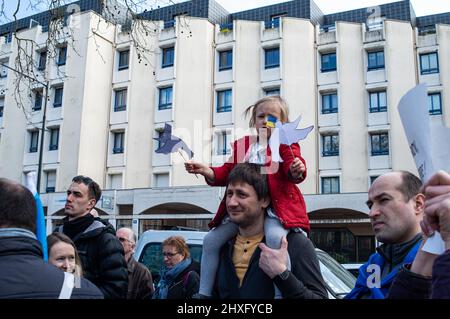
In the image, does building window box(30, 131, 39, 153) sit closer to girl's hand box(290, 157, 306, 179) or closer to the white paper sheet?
girl's hand box(290, 157, 306, 179)

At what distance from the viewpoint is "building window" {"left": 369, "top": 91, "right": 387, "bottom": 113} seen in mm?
27672

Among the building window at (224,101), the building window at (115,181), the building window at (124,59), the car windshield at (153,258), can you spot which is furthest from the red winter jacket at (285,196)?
the building window at (124,59)

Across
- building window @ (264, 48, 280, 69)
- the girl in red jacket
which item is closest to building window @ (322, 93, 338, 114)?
building window @ (264, 48, 280, 69)

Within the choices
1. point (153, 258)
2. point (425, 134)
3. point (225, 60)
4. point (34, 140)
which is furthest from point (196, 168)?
point (34, 140)

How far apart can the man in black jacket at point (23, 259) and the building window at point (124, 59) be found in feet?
103

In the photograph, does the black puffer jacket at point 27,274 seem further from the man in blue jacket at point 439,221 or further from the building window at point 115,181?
the building window at point 115,181

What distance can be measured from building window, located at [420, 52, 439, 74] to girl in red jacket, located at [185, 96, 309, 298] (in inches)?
1062

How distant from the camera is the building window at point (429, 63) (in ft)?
90.2

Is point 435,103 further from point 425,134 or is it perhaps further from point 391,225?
point 425,134

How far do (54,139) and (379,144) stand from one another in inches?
820

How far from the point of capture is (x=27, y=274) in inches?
80.3

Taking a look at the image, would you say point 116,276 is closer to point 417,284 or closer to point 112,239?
point 112,239

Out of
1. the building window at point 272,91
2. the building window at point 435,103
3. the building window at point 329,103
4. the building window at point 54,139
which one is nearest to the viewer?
the building window at point 435,103
